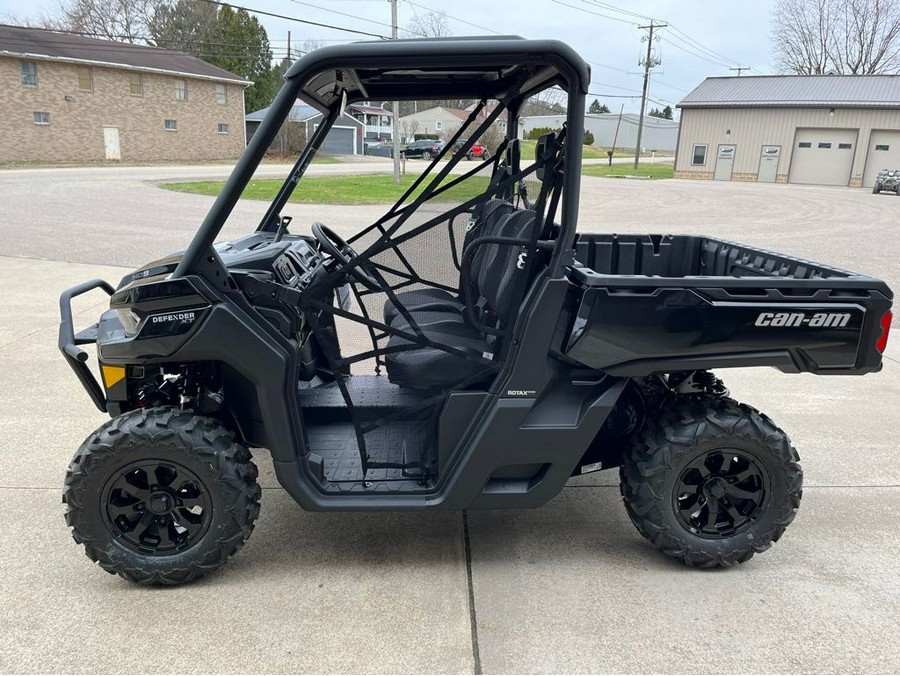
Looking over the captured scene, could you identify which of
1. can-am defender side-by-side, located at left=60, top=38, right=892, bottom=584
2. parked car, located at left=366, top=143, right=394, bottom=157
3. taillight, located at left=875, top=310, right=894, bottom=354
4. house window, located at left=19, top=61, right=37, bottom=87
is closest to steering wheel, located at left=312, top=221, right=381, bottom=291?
can-am defender side-by-side, located at left=60, top=38, right=892, bottom=584

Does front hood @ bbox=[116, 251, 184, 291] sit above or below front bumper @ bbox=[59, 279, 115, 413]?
above

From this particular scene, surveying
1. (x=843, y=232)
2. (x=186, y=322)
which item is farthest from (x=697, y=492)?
(x=843, y=232)

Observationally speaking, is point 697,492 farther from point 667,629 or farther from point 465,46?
point 465,46

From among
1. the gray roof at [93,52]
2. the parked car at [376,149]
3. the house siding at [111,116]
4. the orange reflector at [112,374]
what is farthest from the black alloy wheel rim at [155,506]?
the gray roof at [93,52]

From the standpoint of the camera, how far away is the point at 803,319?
Result: 2.75 m

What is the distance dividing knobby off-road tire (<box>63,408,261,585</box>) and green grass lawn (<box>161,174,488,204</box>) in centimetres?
95

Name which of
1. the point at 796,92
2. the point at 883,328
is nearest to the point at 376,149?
the point at 883,328

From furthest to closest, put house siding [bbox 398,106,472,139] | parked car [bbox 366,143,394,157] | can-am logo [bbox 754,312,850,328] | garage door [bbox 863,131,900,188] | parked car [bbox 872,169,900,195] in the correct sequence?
garage door [bbox 863,131,900,188] < parked car [bbox 872,169,900,195] < parked car [bbox 366,143,394,157] < house siding [bbox 398,106,472,139] < can-am logo [bbox 754,312,850,328]

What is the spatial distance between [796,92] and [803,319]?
3959cm

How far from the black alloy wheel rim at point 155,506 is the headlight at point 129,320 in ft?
1.63

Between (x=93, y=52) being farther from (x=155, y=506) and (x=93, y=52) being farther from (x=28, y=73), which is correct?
(x=155, y=506)

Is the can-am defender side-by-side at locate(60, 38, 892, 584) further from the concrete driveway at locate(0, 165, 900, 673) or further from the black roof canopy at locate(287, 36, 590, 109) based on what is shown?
the concrete driveway at locate(0, 165, 900, 673)

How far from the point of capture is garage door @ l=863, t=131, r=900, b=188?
3444 centimetres

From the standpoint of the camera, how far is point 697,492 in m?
3.00
